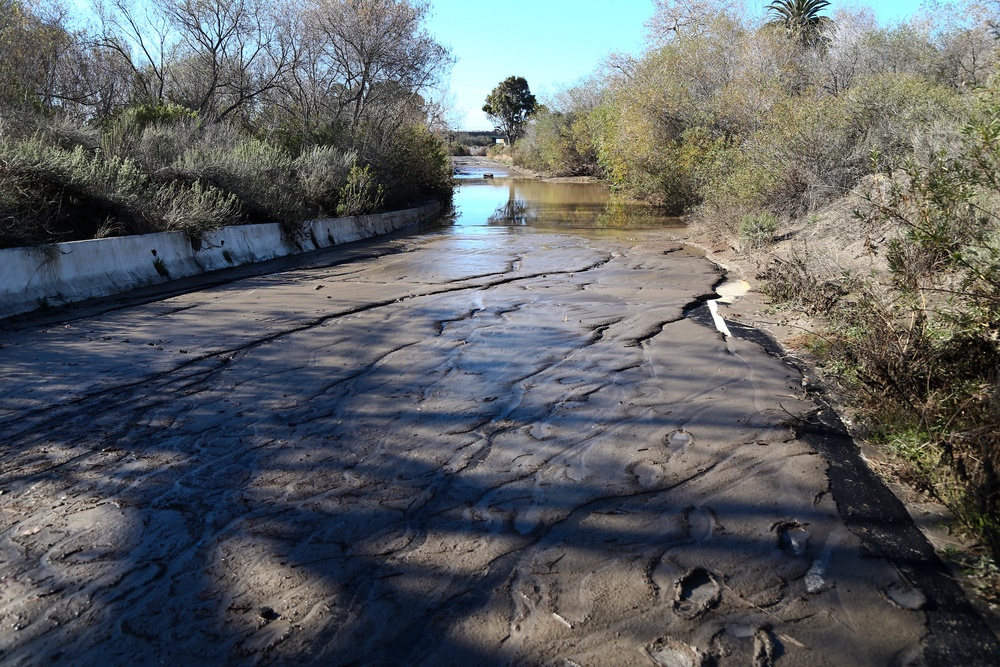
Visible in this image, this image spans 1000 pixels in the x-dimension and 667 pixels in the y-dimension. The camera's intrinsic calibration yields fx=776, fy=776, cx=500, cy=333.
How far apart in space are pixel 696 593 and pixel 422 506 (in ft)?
5.10

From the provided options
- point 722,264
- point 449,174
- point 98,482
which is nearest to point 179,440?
point 98,482

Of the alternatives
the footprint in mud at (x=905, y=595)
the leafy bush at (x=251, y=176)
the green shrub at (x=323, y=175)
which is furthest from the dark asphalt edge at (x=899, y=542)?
the green shrub at (x=323, y=175)

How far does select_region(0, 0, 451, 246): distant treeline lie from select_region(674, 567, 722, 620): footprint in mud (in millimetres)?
9547

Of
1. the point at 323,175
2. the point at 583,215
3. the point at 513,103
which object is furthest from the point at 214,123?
the point at 513,103

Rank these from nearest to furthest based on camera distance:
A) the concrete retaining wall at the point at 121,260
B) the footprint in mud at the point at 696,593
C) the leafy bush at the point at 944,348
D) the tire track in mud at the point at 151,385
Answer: the footprint in mud at the point at 696,593 → the leafy bush at the point at 944,348 → the tire track in mud at the point at 151,385 → the concrete retaining wall at the point at 121,260

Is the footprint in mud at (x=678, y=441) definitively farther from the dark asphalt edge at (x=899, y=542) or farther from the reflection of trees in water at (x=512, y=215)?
the reflection of trees in water at (x=512, y=215)

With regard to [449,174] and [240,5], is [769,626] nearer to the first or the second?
[240,5]

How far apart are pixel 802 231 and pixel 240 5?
20745mm

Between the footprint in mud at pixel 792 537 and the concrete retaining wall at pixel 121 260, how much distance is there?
28.7 feet

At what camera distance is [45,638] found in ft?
10.0

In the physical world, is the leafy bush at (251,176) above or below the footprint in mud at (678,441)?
above

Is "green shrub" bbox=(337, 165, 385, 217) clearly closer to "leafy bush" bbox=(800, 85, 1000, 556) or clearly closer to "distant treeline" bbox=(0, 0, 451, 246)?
"distant treeline" bbox=(0, 0, 451, 246)

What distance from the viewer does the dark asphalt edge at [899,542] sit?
307 cm

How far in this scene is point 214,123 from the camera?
76.6 ft
